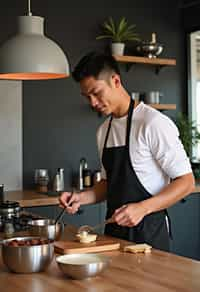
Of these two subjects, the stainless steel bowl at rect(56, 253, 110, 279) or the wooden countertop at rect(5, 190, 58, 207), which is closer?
the stainless steel bowl at rect(56, 253, 110, 279)

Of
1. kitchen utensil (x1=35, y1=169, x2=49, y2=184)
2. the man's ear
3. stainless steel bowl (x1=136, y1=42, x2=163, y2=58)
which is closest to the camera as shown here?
the man's ear

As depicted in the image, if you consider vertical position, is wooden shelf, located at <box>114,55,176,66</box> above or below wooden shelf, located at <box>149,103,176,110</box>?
above

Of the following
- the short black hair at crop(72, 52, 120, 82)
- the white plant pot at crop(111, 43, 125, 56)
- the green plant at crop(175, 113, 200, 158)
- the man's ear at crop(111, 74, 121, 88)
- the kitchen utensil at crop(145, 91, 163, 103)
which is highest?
the white plant pot at crop(111, 43, 125, 56)

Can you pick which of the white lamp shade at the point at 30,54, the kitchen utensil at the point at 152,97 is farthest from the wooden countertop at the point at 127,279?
the kitchen utensil at the point at 152,97

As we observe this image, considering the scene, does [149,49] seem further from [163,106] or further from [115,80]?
[115,80]

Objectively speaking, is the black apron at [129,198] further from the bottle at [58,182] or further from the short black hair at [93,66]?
the bottle at [58,182]

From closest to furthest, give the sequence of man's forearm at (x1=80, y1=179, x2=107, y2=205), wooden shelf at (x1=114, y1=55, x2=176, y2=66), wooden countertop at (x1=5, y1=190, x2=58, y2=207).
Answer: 1. man's forearm at (x1=80, y1=179, x2=107, y2=205)
2. wooden countertop at (x1=5, y1=190, x2=58, y2=207)
3. wooden shelf at (x1=114, y1=55, x2=176, y2=66)

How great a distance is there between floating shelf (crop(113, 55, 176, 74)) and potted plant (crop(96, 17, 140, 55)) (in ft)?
0.27

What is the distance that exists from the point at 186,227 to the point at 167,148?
8.71 feet

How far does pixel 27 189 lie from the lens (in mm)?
4996

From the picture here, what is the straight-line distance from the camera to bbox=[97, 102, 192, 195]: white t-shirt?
2.56 metres

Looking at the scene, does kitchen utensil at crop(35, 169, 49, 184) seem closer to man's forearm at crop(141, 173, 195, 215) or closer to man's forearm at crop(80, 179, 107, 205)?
man's forearm at crop(80, 179, 107, 205)

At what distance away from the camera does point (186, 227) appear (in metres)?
5.07

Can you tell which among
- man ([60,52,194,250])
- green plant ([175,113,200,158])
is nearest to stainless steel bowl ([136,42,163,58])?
green plant ([175,113,200,158])
